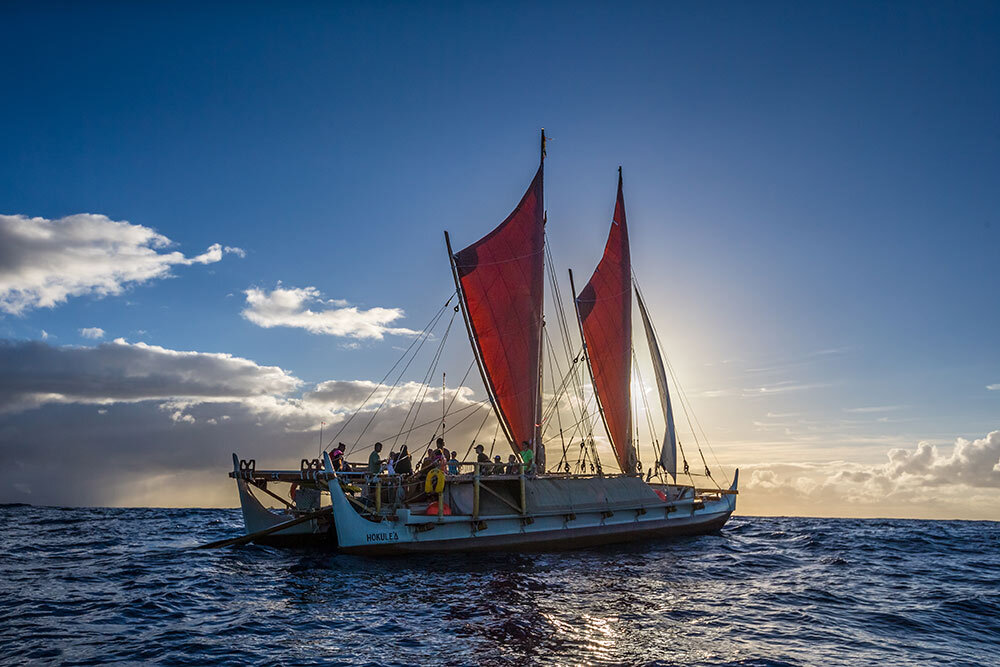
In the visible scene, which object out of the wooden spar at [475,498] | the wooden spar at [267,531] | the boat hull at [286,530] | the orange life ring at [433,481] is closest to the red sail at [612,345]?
the wooden spar at [475,498]

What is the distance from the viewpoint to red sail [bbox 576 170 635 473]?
127 feet

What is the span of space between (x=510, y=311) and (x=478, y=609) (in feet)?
57.8

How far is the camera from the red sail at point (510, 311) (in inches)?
1182

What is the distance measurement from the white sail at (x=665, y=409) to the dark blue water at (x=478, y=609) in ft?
36.6

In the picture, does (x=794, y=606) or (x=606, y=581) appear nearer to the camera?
(x=794, y=606)

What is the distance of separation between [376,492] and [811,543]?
3074cm

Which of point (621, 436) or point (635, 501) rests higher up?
point (621, 436)

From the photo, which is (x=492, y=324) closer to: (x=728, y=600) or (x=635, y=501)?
(x=635, y=501)

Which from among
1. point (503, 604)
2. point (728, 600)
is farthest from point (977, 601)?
point (503, 604)

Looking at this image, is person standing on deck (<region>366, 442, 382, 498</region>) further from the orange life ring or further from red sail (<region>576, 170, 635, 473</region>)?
red sail (<region>576, 170, 635, 473</region>)

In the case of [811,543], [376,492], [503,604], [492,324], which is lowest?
[811,543]

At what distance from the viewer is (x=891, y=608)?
747 inches

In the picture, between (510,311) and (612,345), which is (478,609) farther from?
(612,345)

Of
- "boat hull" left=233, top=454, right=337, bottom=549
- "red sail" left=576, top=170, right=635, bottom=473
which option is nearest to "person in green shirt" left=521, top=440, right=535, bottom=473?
"boat hull" left=233, top=454, right=337, bottom=549
